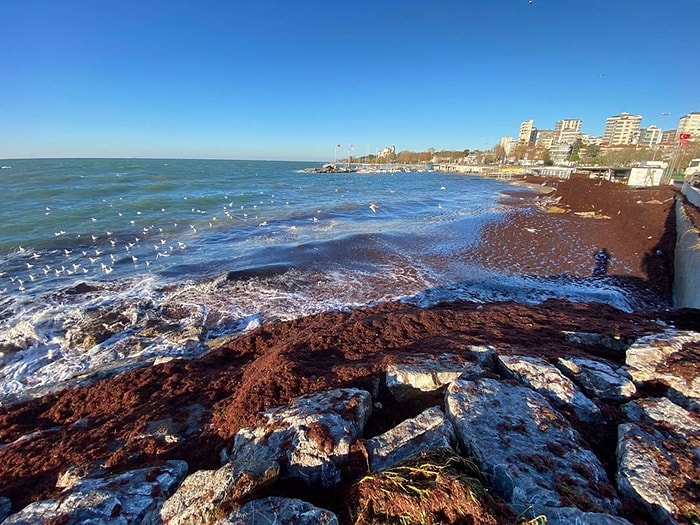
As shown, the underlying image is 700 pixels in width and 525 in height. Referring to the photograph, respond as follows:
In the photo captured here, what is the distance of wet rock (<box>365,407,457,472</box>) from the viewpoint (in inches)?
103

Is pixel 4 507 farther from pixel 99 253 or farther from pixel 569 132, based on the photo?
pixel 569 132

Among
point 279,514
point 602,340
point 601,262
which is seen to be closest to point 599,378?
point 602,340

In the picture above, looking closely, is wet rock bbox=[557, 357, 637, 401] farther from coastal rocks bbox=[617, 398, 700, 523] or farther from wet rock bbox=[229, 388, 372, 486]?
wet rock bbox=[229, 388, 372, 486]


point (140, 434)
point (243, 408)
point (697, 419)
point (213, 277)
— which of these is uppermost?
point (697, 419)

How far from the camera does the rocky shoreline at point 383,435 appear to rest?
2146mm

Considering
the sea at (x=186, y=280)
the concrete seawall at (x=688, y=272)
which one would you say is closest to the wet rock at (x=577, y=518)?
the sea at (x=186, y=280)

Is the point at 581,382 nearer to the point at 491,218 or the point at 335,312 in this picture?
the point at 335,312

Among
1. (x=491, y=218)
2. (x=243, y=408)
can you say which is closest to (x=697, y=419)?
(x=243, y=408)

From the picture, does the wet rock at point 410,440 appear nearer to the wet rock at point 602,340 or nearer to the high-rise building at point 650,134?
the wet rock at point 602,340

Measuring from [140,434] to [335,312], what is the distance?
5447mm

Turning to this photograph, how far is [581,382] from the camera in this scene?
3.95m

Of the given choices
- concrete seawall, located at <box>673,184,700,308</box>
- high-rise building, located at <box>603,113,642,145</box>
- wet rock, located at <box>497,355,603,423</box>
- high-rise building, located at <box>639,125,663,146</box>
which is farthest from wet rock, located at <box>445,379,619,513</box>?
high-rise building, located at <box>639,125,663,146</box>

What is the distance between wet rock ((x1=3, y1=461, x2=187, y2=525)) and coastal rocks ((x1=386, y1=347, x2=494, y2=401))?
8.33ft

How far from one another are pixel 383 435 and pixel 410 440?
0.85 feet
